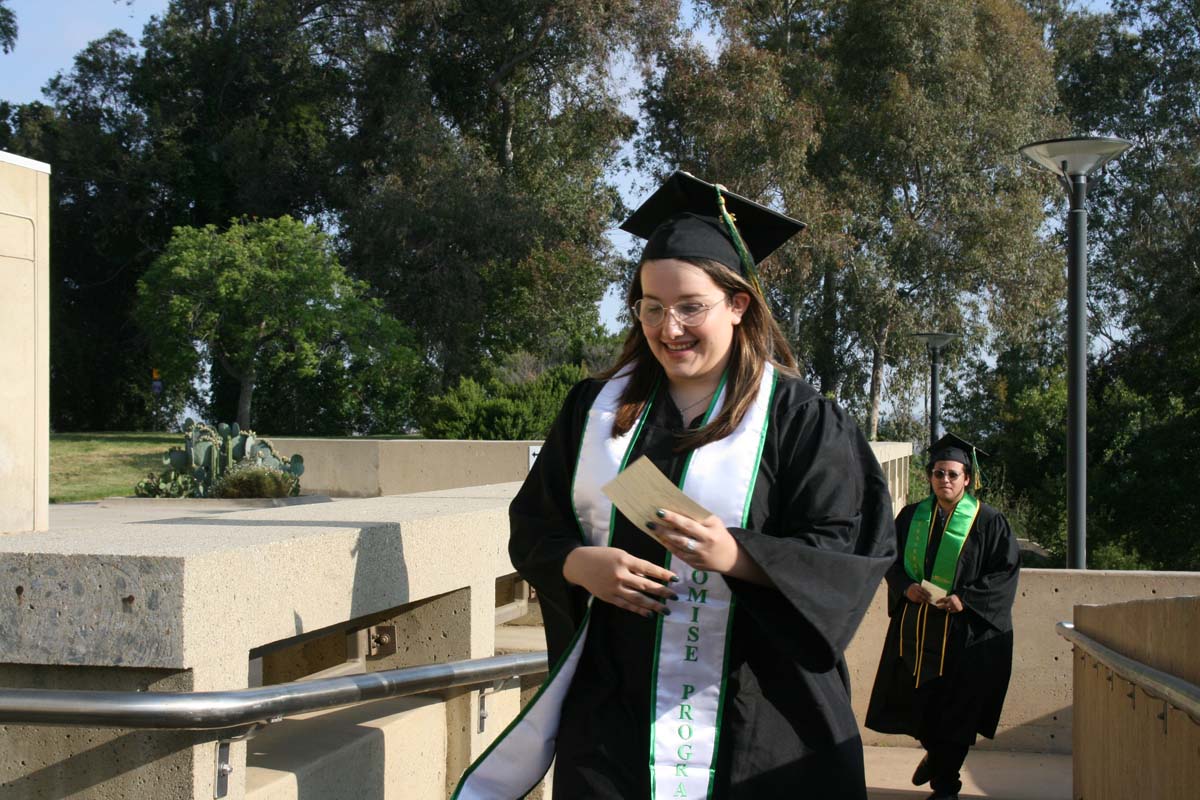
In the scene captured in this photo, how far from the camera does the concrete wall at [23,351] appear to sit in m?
3.84

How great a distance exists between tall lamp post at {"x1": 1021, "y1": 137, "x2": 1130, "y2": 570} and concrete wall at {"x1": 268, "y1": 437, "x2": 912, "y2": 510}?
7.51 metres

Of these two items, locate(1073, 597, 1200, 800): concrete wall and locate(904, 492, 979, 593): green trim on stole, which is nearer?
locate(1073, 597, 1200, 800): concrete wall

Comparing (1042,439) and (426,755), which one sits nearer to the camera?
(426,755)

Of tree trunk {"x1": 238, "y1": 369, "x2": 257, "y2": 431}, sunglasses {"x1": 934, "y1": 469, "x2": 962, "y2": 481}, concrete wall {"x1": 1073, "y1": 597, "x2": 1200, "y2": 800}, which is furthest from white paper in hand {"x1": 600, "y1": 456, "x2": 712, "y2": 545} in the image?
tree trunk {"x1": 238, "y1": 369, "x2": 257, "y2": 431}

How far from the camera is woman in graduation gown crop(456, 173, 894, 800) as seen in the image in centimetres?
239

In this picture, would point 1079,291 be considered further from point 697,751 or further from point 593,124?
point 593,124

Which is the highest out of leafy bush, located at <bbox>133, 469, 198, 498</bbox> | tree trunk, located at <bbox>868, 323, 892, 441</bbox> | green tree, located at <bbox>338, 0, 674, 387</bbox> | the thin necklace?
green tree, located at <bbox>338, 0, 674, 387</bbox>

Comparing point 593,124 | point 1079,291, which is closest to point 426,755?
point 1079,291

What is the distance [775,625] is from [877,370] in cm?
3656

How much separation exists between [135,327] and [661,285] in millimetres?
39180

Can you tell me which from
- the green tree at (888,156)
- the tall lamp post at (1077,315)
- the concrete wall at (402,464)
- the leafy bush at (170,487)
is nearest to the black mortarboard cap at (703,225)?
the tall lamp post at (1077,315)

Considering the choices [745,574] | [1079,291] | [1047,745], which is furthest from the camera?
[1079,291]

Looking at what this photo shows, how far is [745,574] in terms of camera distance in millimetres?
2350

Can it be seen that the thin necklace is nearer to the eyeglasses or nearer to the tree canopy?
the eyeglasses
